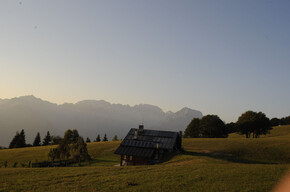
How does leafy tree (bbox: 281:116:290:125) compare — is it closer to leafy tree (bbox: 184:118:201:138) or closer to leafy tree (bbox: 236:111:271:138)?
leafy tree (bbox: 236:111:271:138)

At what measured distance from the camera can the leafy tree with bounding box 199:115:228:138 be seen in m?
91.6

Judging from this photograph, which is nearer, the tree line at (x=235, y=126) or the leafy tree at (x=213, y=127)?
the tree line at (x=235, y=126)

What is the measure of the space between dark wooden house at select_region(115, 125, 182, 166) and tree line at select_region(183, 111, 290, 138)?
4393 cm

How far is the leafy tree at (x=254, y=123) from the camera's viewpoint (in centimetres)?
8119

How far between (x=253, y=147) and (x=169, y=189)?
4460 cm

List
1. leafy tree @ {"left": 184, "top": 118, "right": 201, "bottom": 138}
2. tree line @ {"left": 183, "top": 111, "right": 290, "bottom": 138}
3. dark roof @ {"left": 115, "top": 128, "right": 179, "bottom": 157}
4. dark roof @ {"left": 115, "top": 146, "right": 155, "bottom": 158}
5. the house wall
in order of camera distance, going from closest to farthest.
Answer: dark roof @ {"left": 115, "top": 146, "right": 155, "bottom": 158} < the house wall < dark roof @ {"left": 115, "top": 128, "right": 179, "bottom": 157} < tree line @ {"left": 183, "top": 111, "right": 290, "bottom": 138} < leafy tree @ {"left": 184, "top": 118, "right": 201, "bottom": 138}

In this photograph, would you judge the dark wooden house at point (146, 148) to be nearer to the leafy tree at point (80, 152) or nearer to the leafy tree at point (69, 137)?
the leafy tree at point (80, 152)

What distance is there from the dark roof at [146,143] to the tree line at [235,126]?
4442 cm

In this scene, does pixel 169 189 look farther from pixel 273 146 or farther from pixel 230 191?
pixel 273 146

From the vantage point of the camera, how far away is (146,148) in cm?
4809

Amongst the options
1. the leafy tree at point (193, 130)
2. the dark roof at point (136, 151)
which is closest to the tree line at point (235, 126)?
the leafy tree at point (193, 130)

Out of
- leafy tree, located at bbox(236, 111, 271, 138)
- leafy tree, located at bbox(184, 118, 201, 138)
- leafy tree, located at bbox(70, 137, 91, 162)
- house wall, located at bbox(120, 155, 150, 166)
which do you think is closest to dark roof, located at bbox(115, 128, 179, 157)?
house wall, located at bbox(120, 155, 150, 166)

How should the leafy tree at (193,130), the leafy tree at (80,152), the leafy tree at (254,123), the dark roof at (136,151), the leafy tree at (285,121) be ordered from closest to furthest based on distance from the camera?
the dark roof at (136,151)
the leafy tree at (80,152)
the leafy tree at (254,123)
the leafy tree at (193,130)
the leafy tree at (285,121)

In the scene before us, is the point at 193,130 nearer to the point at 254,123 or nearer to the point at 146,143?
the point at 254,123
